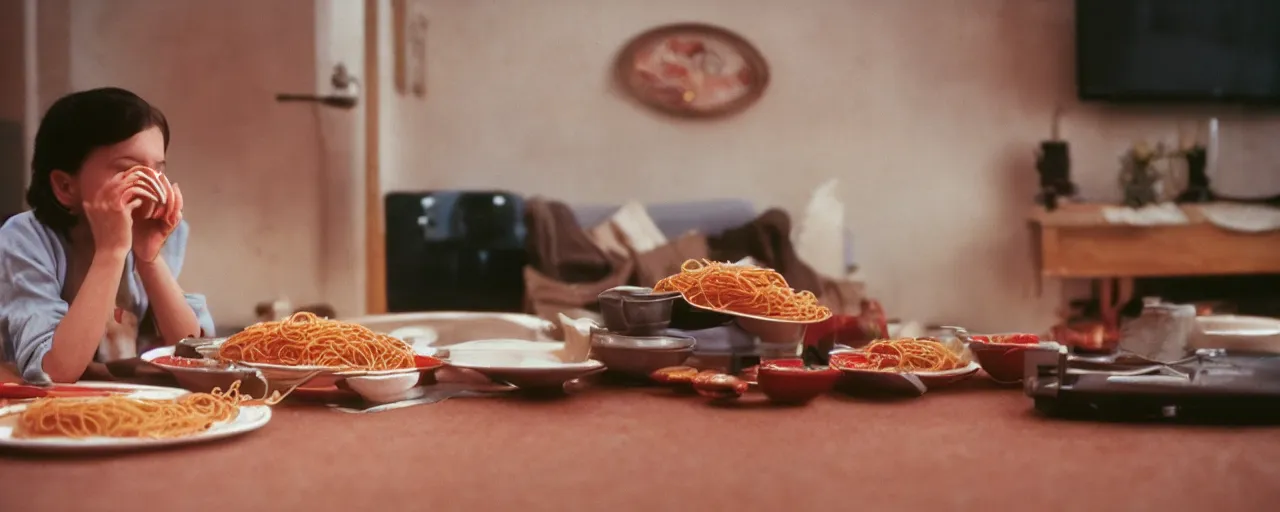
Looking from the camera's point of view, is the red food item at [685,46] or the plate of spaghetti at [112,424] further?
the red food item at [685,46]

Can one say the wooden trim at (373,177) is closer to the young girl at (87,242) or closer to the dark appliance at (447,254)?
the dark appliance at (447,254)

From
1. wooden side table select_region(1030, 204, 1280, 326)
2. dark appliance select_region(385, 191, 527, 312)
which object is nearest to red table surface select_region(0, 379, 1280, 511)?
dark appliance select_region(385, 191, 527, 312)

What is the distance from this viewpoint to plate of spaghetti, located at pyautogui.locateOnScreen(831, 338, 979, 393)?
111 centimetres

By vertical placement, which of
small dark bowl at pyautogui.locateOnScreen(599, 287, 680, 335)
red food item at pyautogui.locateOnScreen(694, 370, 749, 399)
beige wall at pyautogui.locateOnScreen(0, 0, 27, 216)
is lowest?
red food item at pyautogui.locateOnScreen(694, 370, 749, 399)

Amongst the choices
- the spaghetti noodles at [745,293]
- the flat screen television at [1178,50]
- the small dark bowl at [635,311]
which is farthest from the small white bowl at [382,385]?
the flat screen television at [1178,50]

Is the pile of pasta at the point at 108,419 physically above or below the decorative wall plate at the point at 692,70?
below

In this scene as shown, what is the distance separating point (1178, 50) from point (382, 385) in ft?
13.6

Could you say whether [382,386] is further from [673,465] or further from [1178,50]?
[1178,50]

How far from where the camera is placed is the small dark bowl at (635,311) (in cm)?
115

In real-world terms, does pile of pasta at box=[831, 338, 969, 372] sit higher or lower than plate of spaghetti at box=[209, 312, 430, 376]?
lower

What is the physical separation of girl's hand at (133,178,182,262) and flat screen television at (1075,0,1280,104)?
376 cm

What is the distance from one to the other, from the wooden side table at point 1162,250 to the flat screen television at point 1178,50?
587mm

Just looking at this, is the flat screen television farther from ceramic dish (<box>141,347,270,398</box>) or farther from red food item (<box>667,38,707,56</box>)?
ceramic dish (<box>141,347,270,398</box>)

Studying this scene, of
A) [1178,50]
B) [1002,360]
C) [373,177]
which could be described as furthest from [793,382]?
[1178,50]
